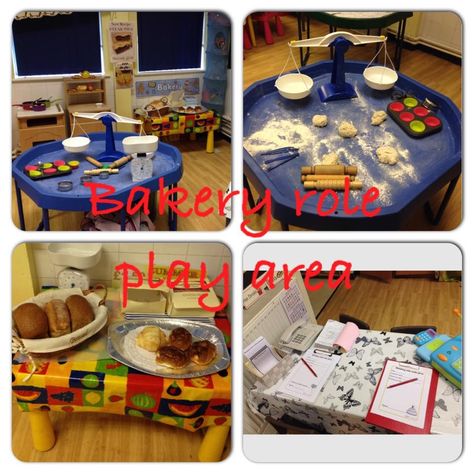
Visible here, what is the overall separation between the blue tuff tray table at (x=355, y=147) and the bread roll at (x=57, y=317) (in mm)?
493

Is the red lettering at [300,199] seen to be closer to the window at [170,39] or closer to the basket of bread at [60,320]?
the window at [170,39]

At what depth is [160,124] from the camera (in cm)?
104

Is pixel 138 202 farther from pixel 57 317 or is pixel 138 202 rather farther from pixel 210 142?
pixel 57 317

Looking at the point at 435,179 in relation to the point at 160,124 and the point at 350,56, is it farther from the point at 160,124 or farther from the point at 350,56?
the point at 160,124

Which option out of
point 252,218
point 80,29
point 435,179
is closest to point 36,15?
point 80,29

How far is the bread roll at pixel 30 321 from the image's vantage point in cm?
97

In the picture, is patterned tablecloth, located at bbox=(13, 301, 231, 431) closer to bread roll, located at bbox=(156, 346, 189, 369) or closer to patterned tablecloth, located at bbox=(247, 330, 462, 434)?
bread roll, located at bbox=(156, 346, 189, 369)

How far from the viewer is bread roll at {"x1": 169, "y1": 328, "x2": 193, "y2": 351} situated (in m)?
1.11

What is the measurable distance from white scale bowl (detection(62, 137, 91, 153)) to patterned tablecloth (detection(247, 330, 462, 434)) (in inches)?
24.2

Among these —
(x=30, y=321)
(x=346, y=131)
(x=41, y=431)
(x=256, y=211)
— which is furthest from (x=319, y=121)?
(x=41, y=431)

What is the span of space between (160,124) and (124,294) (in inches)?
13.3
